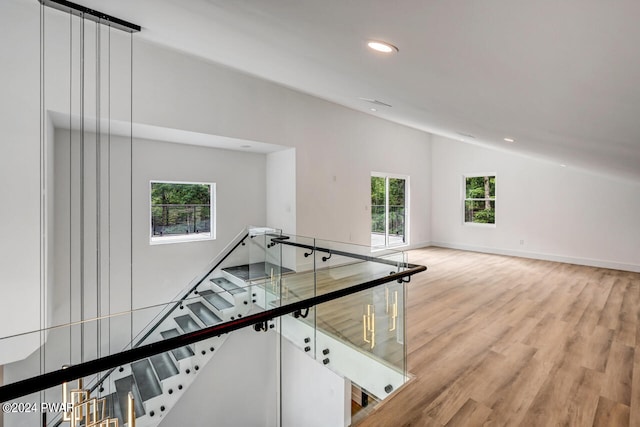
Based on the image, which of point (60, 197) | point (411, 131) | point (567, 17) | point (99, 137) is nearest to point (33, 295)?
point (60, 197)

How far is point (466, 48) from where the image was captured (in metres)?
1.26

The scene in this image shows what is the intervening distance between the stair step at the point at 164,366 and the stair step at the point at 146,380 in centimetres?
4

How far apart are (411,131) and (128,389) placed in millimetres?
8349

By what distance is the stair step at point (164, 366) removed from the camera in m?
2.23

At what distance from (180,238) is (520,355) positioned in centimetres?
515

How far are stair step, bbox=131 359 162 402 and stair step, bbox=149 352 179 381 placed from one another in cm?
4

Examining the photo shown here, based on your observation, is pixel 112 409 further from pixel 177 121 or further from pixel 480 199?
pixel 480 199

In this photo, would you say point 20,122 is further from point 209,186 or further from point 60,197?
point 209,186

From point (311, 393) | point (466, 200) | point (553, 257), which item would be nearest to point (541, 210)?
point (553, 257)

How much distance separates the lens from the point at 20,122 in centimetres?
322

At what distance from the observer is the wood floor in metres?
2.19

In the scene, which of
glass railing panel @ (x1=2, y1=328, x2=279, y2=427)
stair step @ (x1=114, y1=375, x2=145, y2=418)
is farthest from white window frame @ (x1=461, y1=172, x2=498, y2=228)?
stair step @ (x1=114, y1=375, x2=145, y2=418)

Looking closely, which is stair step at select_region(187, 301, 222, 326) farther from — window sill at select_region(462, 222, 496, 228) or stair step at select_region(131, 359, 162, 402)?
window sill at select_region(462, 222, 496, 228)

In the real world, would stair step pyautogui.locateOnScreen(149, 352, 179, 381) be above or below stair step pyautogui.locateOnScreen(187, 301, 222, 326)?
below
